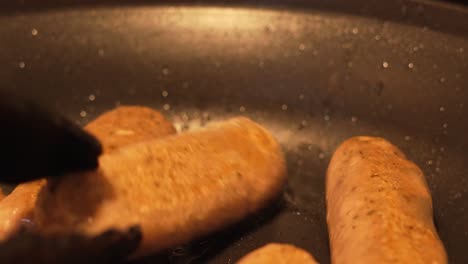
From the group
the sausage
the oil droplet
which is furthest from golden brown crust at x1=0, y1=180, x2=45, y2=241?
the oil droplet

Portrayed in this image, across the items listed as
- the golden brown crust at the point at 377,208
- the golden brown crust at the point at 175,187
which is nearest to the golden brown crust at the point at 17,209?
the golden brown crust at the point at 175,187

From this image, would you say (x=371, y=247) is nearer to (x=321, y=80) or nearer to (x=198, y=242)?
(x=198, y=242)

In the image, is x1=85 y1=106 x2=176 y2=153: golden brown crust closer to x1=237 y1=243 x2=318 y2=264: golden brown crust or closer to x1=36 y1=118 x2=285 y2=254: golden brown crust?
x1=36 y1=118 x2=285 y2=254: golden brown crust

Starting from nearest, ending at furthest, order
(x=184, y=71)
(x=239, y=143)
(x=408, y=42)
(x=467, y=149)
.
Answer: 1. (x=239, y=143)
2. (x=467, y=149)
3. (x=408, y=42)
4. (x=184, y=71)

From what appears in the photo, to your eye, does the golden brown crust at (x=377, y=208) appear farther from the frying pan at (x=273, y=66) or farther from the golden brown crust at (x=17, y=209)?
the golden brown crust at (x=17, y=209)

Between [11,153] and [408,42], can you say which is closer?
[11,153]

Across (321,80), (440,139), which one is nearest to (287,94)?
(321,80)

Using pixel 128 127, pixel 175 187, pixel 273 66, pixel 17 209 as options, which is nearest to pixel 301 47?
pixel 273 66
